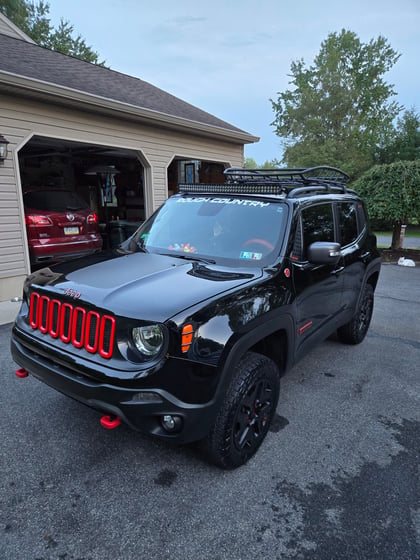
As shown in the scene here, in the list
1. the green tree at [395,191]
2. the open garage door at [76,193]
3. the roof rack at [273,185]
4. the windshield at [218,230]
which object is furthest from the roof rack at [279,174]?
the green tree at [395,191]

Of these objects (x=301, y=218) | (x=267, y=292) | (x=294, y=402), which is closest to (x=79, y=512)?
(x=267, y=292)

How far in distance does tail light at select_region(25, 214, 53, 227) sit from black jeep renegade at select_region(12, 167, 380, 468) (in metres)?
3.79

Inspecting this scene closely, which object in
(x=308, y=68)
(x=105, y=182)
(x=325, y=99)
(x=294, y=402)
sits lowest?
(x=294, y=402)

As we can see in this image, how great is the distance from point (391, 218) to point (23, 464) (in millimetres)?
11553

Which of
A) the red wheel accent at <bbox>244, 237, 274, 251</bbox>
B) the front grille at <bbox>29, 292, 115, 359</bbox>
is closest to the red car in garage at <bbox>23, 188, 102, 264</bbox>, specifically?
the front grille at <bbox>29, 292, 115, 359</bbox>

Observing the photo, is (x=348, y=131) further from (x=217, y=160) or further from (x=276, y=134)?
(x=217, y=160)

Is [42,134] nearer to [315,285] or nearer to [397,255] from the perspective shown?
[315,285]

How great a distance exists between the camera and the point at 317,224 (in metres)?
3.29

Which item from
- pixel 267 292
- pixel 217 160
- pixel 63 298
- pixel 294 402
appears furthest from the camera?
pixel 217 160

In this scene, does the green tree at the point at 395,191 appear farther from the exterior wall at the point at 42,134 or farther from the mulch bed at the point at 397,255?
the exterior wall at the point at 42,134

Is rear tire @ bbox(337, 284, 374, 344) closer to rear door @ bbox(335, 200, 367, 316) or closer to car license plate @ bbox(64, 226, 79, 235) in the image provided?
rear door @ bbox(335, 200, 367, 316)

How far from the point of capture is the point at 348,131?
29359 millimetres

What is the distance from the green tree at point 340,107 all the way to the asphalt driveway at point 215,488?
2616cm

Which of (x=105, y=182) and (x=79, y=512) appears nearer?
(x=79, y=512)
